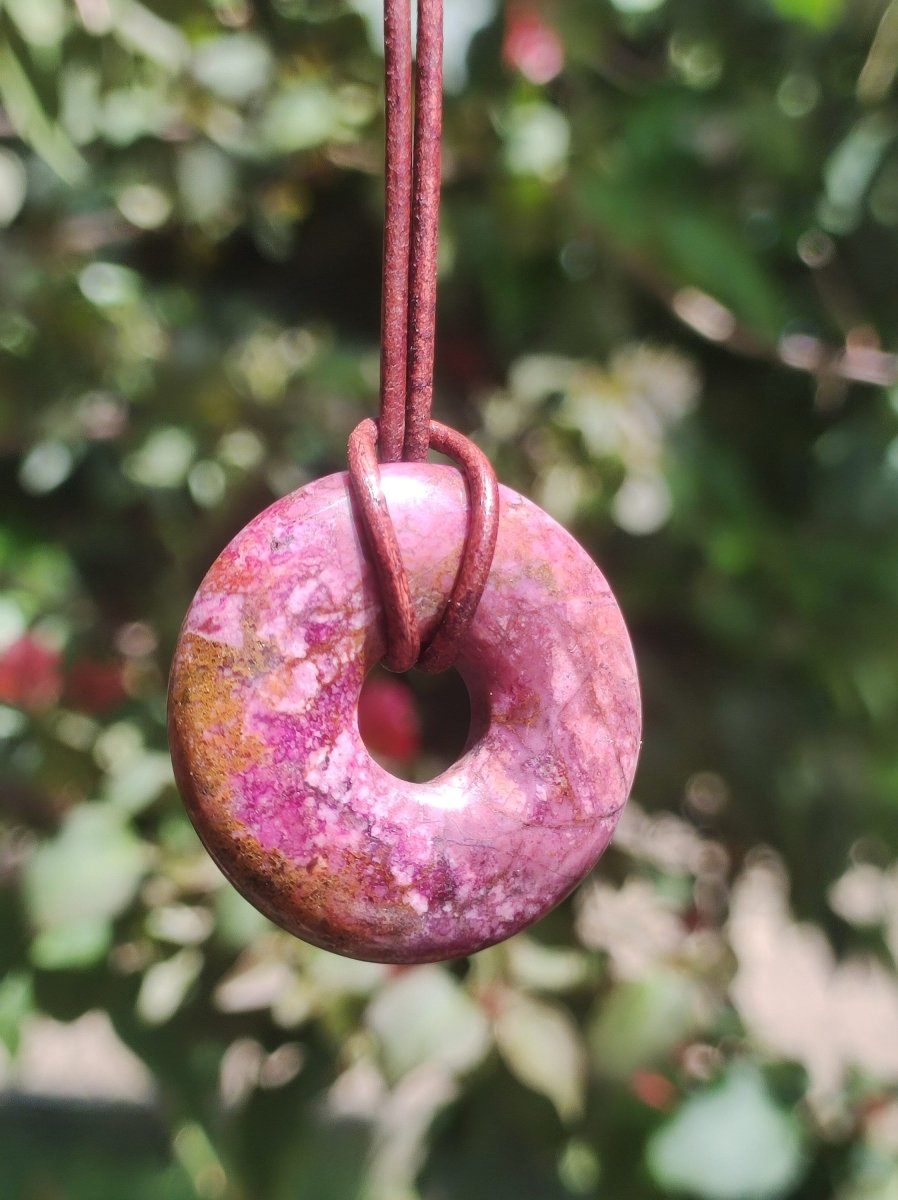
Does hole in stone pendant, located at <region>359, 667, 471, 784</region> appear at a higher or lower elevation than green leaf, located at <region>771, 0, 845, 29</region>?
lower

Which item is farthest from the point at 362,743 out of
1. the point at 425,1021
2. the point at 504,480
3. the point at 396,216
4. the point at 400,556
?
the point at 504,480

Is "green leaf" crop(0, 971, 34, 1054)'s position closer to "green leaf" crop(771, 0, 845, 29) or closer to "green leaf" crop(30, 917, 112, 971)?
"green leaf" crop(30, 917, 112, 971)

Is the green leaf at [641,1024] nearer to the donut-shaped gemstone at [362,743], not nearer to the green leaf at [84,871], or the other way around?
the green leaf at [84,871]

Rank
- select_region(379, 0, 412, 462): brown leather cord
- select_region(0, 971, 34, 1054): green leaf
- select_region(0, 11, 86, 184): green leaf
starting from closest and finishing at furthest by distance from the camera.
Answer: select_region(379, 0, 412, 462): brown leather cord, select_region(0, 11, 86, 184): green leaf, select_region(0, 971, 34, 1054): green leaf

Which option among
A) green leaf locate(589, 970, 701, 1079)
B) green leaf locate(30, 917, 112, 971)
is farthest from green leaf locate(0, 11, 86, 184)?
green leaf locate(589, 970, 701, 1079)

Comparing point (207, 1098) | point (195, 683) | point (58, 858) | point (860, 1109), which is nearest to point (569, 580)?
point (195, 683)

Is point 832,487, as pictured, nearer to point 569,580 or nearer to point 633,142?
point 633,142
